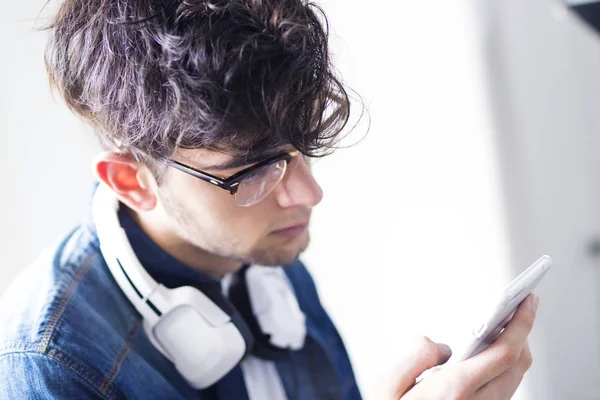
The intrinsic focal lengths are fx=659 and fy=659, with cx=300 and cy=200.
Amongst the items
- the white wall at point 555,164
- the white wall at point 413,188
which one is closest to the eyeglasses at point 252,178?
the white wall at point 413,188

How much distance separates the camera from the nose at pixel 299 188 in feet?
3.31

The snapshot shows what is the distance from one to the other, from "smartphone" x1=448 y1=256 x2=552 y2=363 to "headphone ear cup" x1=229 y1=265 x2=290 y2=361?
1.35 feet

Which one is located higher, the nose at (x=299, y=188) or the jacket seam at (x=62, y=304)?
the nose at (x=299, y=188)

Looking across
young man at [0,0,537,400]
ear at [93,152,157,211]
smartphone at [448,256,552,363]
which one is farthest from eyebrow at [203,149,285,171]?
smartphone at [448,256,552,363]

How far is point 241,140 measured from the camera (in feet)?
2.98

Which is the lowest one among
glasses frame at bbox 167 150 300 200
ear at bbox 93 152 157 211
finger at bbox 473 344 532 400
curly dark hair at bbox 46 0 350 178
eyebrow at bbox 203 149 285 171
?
finger at bbox 473 344 532 400

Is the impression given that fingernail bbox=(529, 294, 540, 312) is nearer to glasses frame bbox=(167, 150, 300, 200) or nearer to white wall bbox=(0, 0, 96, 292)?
glasses frame bbox=(167, 150, 300, 200)

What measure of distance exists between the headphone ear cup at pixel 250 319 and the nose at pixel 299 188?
11.9 inches

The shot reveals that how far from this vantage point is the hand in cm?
80

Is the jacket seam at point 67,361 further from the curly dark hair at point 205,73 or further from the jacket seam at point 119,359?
the curly dark hair at point 205,73

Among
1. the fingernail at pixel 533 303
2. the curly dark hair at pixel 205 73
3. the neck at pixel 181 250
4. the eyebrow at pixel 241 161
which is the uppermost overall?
the curly dark hair at pixel 205 73

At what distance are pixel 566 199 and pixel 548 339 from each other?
50cm

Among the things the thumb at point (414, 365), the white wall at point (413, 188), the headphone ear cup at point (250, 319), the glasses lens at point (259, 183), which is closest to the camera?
the thumb at point (414, 365)

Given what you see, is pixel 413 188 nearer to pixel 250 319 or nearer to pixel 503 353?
pixel 250 319
